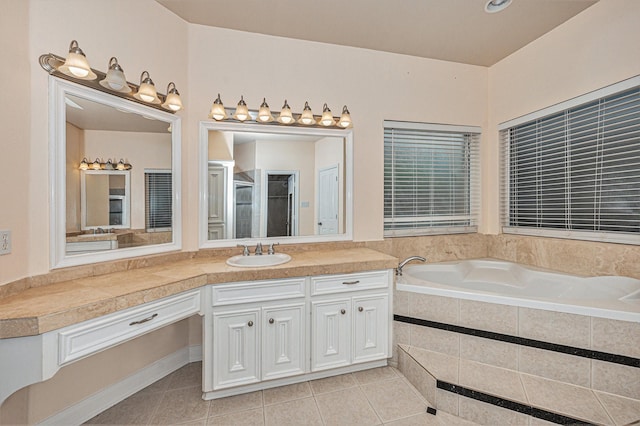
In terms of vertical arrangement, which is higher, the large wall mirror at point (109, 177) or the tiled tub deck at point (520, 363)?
the large wall mirror at point (109, 177)

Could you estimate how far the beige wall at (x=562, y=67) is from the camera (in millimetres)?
2016

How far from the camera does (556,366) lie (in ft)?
5.72

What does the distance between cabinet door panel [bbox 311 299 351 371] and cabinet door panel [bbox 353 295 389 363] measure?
0.20 ft

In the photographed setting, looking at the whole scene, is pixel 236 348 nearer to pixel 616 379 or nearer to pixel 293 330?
pixel 293 330

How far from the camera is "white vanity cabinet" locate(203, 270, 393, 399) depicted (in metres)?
1.84

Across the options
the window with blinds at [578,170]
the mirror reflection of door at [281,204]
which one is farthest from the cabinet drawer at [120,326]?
the window with blinds at [578,170]

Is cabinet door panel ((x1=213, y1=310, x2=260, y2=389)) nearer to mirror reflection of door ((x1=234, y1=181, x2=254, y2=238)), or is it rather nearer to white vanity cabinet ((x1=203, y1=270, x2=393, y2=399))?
white vanity cabinet ((x1=203, y1=270, x2=393, y2=399))

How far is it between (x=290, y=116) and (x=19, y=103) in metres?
1.58

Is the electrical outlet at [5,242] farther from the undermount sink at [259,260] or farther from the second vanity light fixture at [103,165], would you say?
the undermount sink at [259,260]

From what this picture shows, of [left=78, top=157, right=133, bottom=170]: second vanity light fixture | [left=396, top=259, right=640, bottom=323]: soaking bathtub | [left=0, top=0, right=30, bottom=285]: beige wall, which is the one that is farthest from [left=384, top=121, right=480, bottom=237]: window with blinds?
[left=0, top=0, right=30, bottom=285]: beige wall

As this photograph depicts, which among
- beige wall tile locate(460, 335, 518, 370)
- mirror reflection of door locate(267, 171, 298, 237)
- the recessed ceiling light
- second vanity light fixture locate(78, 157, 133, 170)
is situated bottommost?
beige wall tile locate(460, 335, 518, 370)

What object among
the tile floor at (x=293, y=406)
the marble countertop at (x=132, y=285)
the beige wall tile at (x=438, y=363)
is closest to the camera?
the marble countertop at (x=132, y=285)

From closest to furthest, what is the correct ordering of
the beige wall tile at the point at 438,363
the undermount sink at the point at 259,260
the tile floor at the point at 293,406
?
the tile floor at the point at 293,406 → the beige wall tile at the point at 438,363 → the undermount sink at the point at 259,260

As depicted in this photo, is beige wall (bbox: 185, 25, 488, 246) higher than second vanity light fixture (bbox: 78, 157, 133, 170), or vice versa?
beige wall (bbox: 185, 25, 488, 246)
